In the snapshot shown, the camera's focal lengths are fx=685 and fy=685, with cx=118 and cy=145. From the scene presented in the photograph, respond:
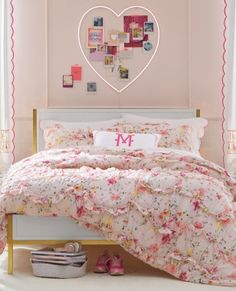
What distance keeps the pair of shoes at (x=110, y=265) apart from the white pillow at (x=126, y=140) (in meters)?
1.26

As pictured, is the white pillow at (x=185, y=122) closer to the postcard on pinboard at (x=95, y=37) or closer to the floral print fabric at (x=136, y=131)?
the floral print fabric at (x=136, y=131)

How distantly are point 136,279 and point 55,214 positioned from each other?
1.77 ft

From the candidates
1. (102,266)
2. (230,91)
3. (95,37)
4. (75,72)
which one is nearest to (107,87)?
(75,72)

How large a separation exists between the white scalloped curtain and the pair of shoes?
180cm

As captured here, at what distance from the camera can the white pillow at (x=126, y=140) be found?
4.89 m

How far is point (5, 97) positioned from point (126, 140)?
108 centimetres

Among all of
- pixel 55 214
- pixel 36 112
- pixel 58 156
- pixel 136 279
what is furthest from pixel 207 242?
pixel 36 112

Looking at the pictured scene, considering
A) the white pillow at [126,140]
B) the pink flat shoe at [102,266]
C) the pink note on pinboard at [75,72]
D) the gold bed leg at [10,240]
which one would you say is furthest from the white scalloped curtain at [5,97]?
A: the pink flat shoe at [102,266]

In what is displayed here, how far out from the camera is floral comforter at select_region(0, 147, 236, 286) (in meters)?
3.45

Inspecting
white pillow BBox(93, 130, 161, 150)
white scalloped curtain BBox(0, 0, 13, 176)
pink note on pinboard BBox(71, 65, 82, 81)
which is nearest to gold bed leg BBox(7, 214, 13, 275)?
white pillow BBox(93, 130, 161, 150)

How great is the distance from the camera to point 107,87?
18.3 feet

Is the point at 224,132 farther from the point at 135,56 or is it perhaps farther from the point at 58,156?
the point at 58,156

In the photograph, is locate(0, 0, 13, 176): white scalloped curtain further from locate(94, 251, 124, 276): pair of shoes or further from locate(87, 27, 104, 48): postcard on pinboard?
locate(94, 251, 124, 276): pair of shoes

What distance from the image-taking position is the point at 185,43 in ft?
18.4
